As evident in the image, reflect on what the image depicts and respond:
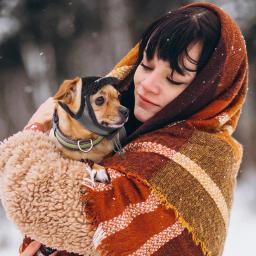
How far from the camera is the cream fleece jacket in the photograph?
3.26ft

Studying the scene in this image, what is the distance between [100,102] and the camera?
1521 mm

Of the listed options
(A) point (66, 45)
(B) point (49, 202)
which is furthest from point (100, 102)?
(A) point (66, 45)

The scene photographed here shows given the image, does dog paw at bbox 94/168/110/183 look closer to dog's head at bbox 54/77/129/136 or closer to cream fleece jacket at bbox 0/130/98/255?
cream fleece jacket at bbox 0/130/98/255

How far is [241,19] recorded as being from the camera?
391 cm

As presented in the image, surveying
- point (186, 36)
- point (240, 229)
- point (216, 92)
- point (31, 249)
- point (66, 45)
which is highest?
point (186, 36)

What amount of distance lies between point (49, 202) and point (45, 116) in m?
0.56

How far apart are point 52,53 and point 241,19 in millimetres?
1799

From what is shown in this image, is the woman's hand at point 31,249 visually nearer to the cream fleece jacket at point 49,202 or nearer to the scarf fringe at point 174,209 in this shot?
the cream fleece jacket at point 49,202

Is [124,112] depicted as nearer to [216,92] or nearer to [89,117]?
[89,117]

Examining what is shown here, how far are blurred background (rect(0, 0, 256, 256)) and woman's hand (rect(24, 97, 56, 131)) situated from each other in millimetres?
2377

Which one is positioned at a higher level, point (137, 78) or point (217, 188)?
point (137, 78)

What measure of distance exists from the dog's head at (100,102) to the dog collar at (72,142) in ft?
0.19

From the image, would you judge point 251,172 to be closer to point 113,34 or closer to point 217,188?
point 113,34

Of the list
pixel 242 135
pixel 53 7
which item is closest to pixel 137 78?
pixel 53 7
